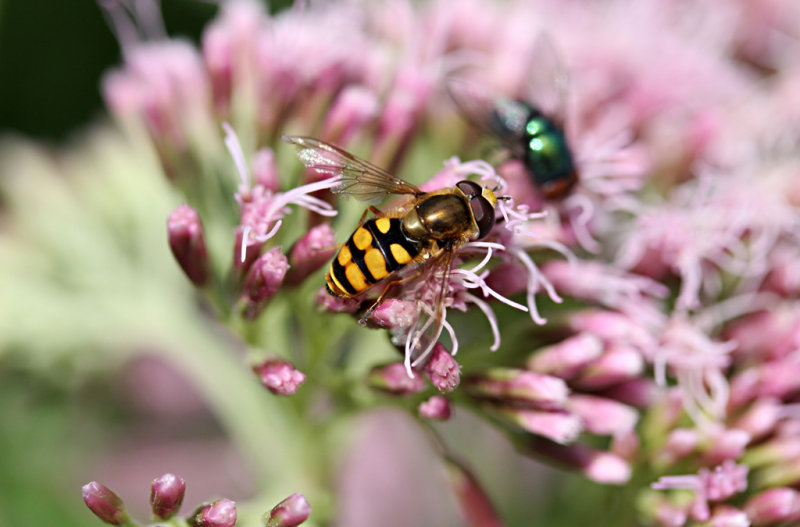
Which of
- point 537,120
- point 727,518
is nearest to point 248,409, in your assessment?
point 537,120

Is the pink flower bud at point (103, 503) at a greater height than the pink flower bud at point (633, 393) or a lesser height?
→ greater

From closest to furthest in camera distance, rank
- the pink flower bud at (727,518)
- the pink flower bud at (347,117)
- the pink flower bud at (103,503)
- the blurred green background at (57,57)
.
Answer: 1. the pink flower bud at (103,503)
2. the pink flower bud at (727,518)
3. the pink flower bud at (347,117)
4. the blurred green background at (57,57)

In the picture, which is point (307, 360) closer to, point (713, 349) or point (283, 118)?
point (283, 118)

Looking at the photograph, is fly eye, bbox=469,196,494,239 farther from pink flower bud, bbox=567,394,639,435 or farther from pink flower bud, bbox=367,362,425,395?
pink flower bud, bbox=567,394,639,435

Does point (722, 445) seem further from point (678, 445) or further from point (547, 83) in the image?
point (547, 83)

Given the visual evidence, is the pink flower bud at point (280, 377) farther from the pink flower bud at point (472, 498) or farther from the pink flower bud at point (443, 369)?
the pink flower bud at point (472, 498)

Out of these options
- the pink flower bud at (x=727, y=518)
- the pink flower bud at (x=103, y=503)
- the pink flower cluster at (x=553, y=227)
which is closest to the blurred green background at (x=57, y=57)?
the pink flower cluster at (x=553, y=227)

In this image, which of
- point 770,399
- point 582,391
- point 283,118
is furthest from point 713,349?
point 283,118
